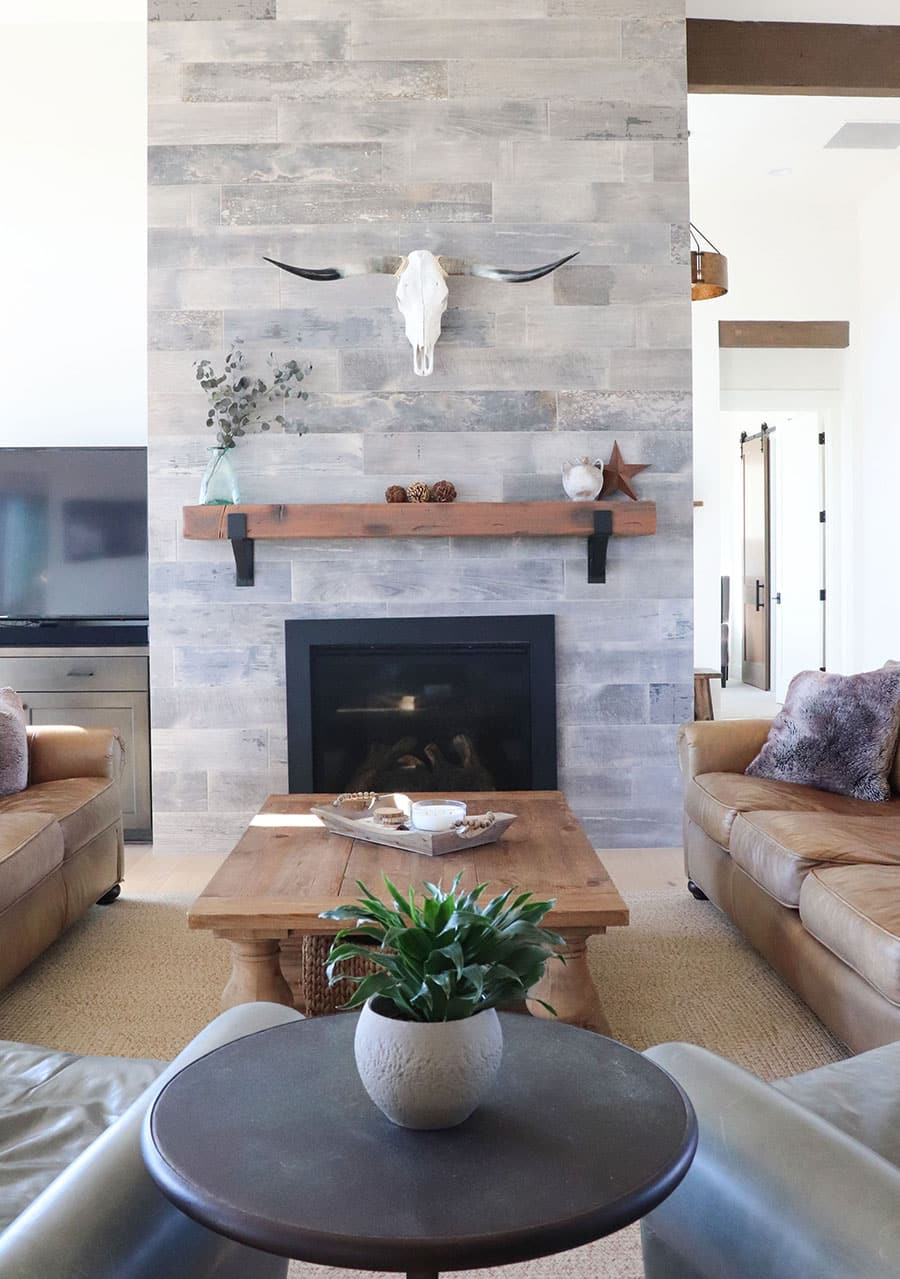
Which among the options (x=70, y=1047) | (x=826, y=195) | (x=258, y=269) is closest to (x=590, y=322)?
(x=258, y=269)

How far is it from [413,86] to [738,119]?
2.38 meters

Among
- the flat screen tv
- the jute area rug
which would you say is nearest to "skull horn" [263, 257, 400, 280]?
the flat screen tv

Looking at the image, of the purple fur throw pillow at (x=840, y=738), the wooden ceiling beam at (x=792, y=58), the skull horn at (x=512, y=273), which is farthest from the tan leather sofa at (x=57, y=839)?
the wooden ceiling beam at (x=792, y=58)

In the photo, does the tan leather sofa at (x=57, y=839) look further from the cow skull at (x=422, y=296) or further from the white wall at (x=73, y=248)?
the white wall at (x=73, y=248)

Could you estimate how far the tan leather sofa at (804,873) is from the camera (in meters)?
2.21

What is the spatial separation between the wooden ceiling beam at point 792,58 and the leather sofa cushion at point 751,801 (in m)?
3.12

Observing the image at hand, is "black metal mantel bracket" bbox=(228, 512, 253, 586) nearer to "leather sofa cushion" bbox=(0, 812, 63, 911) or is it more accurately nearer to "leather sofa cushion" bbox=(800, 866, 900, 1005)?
"leather sofa cushion" bbox=(0, 812, 63, 911)

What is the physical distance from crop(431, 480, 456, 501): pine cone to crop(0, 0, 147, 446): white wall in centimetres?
173

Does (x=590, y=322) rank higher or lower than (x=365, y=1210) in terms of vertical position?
higher

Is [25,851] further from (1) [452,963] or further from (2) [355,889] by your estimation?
(1) [452,963]

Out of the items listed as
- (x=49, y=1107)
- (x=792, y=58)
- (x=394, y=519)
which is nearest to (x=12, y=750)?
(x=394, y=519)

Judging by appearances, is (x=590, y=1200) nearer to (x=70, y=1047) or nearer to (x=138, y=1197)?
(x=138, y=1197)

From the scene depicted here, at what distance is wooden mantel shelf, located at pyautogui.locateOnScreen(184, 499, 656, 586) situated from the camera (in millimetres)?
4188

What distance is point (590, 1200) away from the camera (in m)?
0.98
